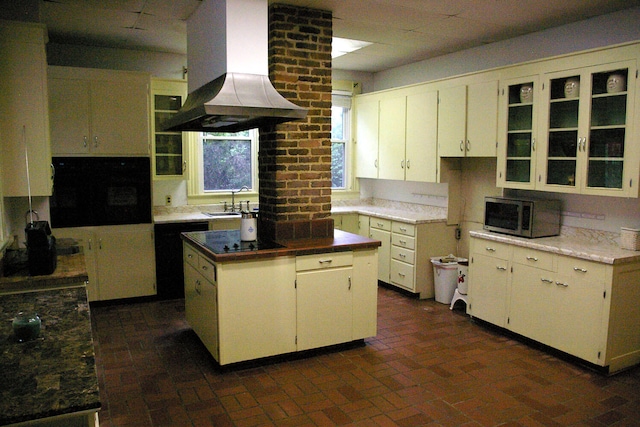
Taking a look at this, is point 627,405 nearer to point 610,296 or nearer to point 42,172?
point 610,296

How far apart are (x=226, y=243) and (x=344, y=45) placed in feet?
9.00

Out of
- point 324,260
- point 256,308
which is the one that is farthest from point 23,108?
point 324,260

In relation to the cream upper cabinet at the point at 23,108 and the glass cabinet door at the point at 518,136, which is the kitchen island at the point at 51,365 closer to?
the cream upper cabinet at the point at 23,108

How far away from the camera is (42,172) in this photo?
3844mm

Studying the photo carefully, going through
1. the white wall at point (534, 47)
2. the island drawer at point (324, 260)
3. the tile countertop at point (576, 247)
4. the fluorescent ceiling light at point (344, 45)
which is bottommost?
the island drawer at point (324, 260)

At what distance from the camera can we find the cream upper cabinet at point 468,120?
466 cm

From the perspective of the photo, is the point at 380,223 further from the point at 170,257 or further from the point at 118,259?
the point at 118,259

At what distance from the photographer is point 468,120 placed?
4914 millimetres

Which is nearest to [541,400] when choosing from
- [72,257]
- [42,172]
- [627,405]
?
[627,405]

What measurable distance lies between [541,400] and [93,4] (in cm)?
437

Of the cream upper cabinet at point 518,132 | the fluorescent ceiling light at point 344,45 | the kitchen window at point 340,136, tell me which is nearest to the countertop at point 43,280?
the fluorescent ceiling light at point 344,45

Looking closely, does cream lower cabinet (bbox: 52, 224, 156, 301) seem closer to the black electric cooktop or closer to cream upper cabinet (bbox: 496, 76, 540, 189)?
the black electric cooktop

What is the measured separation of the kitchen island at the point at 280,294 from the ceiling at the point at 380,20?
1.91 meters

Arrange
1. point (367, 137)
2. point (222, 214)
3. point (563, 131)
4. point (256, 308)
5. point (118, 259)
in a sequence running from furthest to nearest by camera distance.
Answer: point (367, 137) → point (222, 214) → point (118, 259) → point (563, 131) → point (256, 308)
